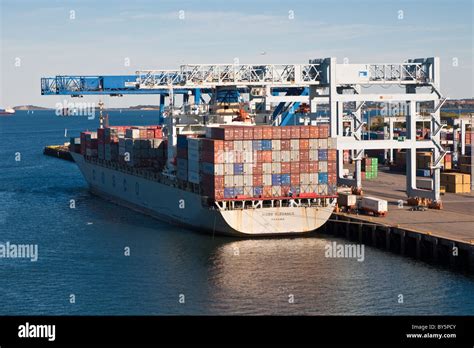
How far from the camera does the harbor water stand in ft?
142

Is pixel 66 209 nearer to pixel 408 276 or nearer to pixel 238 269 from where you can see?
pixel 238 269

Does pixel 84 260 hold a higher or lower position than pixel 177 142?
lower

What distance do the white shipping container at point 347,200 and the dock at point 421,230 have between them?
5.41ft

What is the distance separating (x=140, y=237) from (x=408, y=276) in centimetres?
2110

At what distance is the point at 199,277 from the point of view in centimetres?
4969

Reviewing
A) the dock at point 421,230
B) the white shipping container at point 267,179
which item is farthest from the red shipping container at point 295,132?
the dock at point 421,230

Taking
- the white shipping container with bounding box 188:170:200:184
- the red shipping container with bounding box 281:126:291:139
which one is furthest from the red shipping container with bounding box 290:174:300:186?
the white shipping container with bounding box 188:170:200:184

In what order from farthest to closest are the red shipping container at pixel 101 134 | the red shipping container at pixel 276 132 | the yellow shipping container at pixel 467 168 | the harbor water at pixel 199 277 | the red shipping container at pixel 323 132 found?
the red shipping container at pixel 101 134
the yellow shipping container at pixel 467 168
the red shipping container at pixel 323 132
the red shipping container at pixel 276 132
the harbor water at pixel 199 277

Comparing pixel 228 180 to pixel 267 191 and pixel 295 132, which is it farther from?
pixel 295 132

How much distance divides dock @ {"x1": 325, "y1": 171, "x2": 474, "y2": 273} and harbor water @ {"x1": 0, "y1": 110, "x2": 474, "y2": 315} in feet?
3.48

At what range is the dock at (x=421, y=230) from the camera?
168 ft

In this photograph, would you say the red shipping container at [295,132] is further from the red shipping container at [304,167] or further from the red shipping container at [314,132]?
the red shipping container at [304,167]

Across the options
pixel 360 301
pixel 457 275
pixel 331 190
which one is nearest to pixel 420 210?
pixel 331 190

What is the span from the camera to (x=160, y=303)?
4391 centimetres
